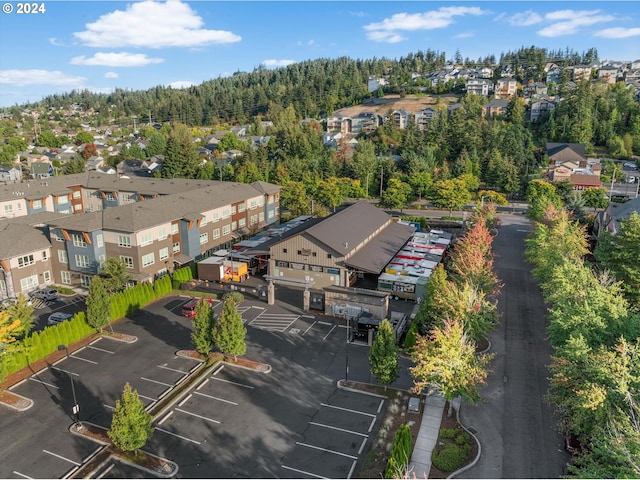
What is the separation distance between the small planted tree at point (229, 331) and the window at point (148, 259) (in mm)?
22923

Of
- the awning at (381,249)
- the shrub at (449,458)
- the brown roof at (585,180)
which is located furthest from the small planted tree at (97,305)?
the brown roof at (585,180)

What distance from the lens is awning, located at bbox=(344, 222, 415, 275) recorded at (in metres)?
51.4

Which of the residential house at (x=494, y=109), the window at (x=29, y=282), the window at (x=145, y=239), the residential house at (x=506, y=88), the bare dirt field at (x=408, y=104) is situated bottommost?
the window at (x=29, y=282)

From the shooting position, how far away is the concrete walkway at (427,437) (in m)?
25.0

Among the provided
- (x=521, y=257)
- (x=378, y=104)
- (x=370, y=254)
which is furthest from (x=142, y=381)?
(x=378, y=104)

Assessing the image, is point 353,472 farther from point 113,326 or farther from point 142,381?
point 113,326

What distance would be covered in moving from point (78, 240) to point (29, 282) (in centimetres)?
732

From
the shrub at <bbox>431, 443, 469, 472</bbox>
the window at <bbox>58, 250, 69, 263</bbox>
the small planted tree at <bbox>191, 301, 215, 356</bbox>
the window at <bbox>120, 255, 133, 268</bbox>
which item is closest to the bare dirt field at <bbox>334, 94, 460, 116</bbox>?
the window at <bbox>120, 255, 133, 268</bbox>

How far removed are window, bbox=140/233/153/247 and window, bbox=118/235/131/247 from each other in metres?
1.41

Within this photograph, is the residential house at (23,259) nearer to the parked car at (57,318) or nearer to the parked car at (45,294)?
the parked car at (45,294)

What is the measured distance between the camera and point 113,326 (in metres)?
43.5

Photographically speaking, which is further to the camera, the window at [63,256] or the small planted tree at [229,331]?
the window at [63,256]

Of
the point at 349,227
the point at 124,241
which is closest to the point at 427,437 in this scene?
the point at 349,227

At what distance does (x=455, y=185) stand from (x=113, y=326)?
68415 millimetres
